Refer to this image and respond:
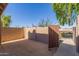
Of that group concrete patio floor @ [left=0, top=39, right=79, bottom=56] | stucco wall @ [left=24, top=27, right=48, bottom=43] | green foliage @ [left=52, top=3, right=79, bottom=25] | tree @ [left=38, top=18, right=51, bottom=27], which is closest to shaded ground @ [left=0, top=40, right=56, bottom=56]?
concrete patio floor @ [left=0, top=39, right=79, bottom=56]

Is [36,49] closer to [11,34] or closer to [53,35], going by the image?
[53,35]

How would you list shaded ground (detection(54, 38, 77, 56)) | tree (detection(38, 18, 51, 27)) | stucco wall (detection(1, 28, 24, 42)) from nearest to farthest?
tree (detection(38, 18, 51, 27))
shaded ground (detection(54, 38, 77, 56))
stucco wall (detection(1, 28, 24, 42))

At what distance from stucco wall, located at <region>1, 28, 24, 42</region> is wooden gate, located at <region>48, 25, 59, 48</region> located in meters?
0.72

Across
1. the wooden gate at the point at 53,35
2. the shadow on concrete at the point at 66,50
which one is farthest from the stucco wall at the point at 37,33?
the shadow on concrete at the point at 66,50

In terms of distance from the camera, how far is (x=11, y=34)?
17.4 feet

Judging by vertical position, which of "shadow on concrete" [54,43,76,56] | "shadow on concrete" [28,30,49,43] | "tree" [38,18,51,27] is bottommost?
"shadow on concrete" [54,43,76,56]

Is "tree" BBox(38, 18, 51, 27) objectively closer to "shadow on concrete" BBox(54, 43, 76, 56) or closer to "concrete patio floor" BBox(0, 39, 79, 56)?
"concrete patio floor" BBox(0, 39, 79, 56)

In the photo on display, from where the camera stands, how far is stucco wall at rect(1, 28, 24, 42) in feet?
16.8

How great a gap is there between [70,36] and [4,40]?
1.63 m

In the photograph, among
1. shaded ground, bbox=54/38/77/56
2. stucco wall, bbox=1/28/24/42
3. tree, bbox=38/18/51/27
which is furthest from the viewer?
stucco wall, bbox=1/28/24/42

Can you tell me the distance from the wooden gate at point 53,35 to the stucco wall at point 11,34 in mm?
717

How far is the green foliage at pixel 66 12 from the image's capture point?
483 centimetres

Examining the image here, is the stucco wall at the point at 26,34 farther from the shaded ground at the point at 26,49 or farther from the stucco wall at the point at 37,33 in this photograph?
the shaded ground at the point at 26,49

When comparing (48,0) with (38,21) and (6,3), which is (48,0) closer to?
(38,21)
